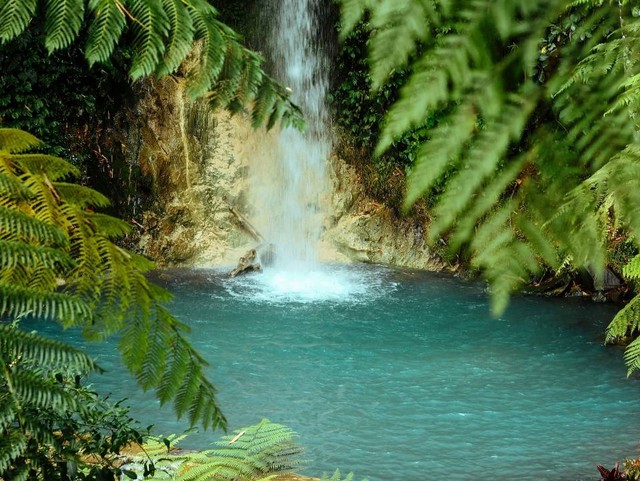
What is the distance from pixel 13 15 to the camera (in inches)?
91.4

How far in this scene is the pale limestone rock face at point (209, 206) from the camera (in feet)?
37.1

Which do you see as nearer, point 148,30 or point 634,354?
point 148,30

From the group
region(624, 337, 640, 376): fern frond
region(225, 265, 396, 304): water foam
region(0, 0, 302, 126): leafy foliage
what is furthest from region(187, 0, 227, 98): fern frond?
region(225, 265, 396, 304): water foam

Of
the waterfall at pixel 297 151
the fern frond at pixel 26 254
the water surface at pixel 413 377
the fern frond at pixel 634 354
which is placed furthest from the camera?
the waterfall at pixel 297 151

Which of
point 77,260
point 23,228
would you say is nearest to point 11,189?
point 23,228

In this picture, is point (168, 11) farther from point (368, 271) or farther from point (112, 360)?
point (368, 271)

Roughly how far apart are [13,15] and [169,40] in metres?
0.53

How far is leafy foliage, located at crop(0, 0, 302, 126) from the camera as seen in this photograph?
2283mm

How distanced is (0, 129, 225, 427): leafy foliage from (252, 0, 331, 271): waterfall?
30.5ft

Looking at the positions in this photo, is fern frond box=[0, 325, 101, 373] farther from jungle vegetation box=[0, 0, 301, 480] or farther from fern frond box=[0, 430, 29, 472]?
fern frond box=[0, 430, 29, 472]

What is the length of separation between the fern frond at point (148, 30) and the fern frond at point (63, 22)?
0.22 metres

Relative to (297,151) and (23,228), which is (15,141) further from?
(297,151)

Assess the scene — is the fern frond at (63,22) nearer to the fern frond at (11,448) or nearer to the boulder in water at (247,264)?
the fern frond at (11,448)

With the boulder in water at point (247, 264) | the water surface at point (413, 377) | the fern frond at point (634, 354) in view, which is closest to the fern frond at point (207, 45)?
the fern frond at point (634, 354)
